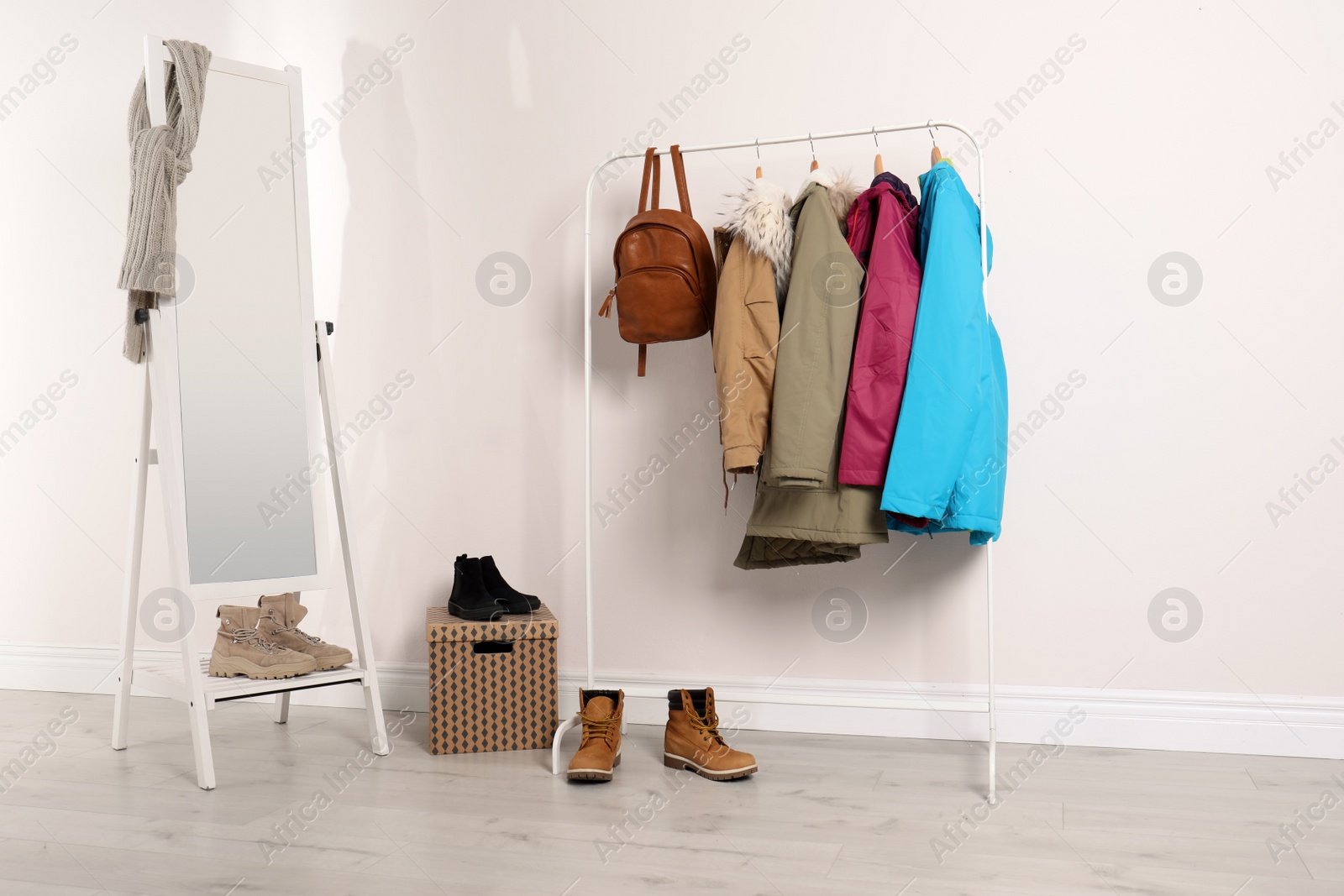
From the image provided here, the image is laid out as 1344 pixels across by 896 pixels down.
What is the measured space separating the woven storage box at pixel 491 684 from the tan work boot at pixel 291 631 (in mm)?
225

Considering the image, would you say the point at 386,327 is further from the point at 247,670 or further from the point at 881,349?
the point at 881,349

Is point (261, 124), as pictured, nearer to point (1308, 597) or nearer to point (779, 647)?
point (779, 647)

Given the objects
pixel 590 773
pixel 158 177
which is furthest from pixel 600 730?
pixel 158 177

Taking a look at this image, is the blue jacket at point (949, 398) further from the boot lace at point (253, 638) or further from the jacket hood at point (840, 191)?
the boot lace at point (253, 638)

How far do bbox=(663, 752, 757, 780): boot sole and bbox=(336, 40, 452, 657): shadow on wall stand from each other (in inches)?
37.4

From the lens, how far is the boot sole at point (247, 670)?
7.00ft

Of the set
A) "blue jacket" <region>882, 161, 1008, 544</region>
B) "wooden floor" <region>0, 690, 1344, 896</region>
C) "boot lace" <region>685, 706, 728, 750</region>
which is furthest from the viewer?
"boot lace" <region>685, 706, 728, 750</region>

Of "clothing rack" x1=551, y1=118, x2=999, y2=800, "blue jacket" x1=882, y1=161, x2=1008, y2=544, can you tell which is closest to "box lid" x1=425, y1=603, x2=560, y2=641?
"clothing rack" x1=551, y1=118, x2=999, y2=800

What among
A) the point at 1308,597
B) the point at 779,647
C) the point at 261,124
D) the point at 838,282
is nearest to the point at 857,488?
the point at 838,282

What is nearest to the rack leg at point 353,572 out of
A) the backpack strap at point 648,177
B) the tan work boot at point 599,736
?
the tan work boot at point 599,736

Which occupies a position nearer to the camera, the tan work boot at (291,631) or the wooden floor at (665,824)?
the wooden floor at (665,824)

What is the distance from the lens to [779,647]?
2461 millimetres

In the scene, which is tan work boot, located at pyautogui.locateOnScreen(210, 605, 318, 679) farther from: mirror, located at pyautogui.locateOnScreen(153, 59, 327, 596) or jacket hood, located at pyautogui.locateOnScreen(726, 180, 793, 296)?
jacket hood, located at pyautogui.locateOnScreen(726, 180, 793, 296)

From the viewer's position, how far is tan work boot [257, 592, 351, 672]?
88.0 inches
